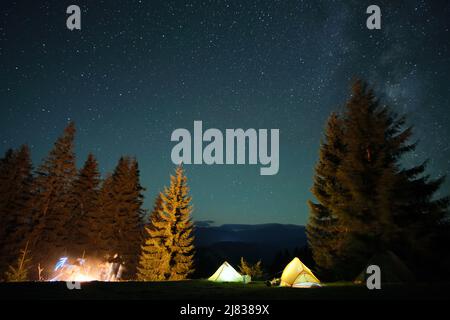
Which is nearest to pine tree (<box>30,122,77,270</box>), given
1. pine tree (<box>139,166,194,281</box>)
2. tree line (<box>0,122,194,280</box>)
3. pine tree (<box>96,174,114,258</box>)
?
tree line (<box>0,122,194,280</box>)

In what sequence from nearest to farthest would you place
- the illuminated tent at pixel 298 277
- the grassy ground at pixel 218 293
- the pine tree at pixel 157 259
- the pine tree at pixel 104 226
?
the grassy ground at pixel 218 293, the illuminated tent at pixel 298 277, the pine tree at pixel 157 259, the pine tree at pixel 104 226

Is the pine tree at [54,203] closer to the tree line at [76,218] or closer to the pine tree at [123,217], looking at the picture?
the tree line at [76,218]

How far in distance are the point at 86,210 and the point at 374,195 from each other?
99.9 feet

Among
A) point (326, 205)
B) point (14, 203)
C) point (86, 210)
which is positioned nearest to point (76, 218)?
point (86, 210)

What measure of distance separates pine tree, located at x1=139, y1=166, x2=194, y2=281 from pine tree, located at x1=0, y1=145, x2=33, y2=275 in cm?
1310

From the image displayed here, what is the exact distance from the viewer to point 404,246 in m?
19.1

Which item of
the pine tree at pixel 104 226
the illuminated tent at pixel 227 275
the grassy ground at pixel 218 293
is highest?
the pine tree at pixel 104 226

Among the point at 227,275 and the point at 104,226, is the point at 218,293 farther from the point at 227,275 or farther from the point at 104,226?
the point at 104,226

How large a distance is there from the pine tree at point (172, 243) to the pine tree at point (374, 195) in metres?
12.3

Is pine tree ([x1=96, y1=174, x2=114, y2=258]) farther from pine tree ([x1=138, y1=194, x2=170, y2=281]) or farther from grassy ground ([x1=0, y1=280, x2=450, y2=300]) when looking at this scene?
grassy ground ([x1=0, y1=280, x2=450, y2=300])

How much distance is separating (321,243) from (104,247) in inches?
857

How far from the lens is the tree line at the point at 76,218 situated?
2920cm

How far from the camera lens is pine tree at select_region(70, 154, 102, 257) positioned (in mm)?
33156

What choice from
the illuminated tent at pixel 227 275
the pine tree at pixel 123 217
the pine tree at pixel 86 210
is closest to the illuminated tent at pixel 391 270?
the illuminated tent at pixel 227 275
